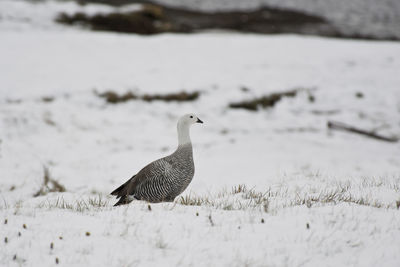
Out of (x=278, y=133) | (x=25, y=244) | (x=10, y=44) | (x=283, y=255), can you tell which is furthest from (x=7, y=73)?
(x=283, y=255)

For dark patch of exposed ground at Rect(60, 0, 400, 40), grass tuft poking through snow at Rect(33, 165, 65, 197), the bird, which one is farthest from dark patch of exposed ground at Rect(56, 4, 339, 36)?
the bird

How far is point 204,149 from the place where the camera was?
44.3 ft

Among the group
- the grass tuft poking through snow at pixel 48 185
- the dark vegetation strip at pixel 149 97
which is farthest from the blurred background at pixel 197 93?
the grass tuft poking through snow at pixel 48 185

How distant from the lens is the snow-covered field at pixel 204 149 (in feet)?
13.3

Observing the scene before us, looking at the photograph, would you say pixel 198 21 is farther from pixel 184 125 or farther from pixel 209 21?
pixel 184 125

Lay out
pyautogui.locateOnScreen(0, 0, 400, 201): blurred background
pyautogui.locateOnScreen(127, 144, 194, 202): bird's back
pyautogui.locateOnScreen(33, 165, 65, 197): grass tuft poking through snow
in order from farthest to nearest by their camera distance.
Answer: pyautogui.locateOnScreen(0, 0, 400, 201): blurred background, pyautogui.locateOnScreen(33, 165, 65, 197): grass tuft poking through snow, pyautogui.locateOnScreen(127, 144, 194, 202): bird's back

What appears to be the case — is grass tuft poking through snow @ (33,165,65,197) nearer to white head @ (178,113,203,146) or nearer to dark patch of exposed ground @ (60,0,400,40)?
white head @ (178,113,203,146)

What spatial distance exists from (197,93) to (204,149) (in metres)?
5.37

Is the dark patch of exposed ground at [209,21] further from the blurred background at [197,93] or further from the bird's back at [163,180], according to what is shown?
the bird's back at [163,180]

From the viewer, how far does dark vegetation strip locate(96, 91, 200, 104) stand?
16.9 m

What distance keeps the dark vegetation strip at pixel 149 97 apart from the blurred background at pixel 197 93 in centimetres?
5

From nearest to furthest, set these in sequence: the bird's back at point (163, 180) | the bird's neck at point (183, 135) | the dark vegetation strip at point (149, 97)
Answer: the bird's back at point (163, 180)
the bird's neck at point (183, 135)
the dark vegetation strip at point (149, 97)

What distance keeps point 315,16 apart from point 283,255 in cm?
3197

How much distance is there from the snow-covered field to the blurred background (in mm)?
93
